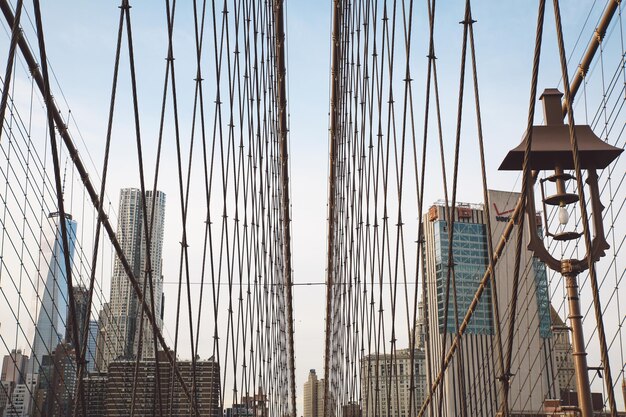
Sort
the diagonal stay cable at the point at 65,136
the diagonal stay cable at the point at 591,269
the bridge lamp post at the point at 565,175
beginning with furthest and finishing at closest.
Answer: the diagonal stay cable at the point at 65,136 < the bridge lamp post at the point at 565,175 < the diagonal stay cable at the point at 591,269

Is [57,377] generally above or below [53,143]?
below

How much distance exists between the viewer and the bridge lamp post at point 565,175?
425 centimetres

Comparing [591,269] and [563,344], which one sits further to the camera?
[563,344]

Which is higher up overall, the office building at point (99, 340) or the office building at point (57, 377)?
the office building at point (99, 340)

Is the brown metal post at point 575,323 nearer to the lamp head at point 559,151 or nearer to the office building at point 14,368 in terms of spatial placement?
the lamp head at point 559,151

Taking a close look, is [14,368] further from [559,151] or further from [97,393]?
[97,393]

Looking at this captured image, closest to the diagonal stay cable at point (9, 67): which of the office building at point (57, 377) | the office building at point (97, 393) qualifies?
the office building at point (57, 377)

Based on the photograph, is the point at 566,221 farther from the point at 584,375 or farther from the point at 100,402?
the point at 100,402

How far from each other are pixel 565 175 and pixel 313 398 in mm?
65112

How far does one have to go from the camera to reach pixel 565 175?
Answer: 4.69m

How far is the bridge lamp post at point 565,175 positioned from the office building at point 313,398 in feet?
160

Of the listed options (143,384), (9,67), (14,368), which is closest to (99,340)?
(143,384)

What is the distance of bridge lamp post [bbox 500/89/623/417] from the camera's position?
4250mm

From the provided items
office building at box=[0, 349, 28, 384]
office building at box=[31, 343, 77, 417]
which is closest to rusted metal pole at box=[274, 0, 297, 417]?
office building at box=[31, 343, 77, 417]
